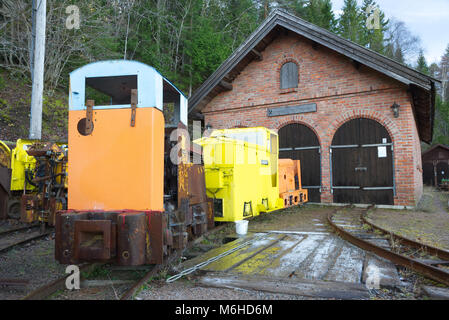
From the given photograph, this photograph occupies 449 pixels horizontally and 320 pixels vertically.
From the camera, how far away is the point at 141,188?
3.44m

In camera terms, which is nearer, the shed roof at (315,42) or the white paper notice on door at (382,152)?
the shed roof at (315,42)

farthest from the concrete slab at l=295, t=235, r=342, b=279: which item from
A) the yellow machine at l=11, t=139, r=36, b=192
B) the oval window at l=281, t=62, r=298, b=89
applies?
the oval window at l=281, t=62, r=298, b=89

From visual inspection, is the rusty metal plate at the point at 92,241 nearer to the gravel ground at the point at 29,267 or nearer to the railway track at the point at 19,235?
the gravel ground at the point at 29,267

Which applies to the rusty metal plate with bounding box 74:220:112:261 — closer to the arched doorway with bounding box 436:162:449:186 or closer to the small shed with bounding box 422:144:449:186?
the small shed with bounding box 422:144:449:186

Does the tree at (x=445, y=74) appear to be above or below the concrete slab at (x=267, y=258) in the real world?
above

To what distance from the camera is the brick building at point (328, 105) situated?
1020 cm

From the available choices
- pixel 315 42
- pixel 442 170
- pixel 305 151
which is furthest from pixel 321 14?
pixel 305 151

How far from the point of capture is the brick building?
1020 cm

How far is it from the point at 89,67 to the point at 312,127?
943cm

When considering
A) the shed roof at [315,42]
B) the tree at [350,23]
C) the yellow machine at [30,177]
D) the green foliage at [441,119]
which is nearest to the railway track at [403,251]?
the shed roof at [315,42]

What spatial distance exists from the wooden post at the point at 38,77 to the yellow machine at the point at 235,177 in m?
5.96

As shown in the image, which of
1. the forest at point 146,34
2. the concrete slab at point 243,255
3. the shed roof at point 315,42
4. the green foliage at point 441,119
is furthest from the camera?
the green foliage at point 441,119

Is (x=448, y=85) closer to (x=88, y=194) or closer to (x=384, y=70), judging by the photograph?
(x=384, y=70)

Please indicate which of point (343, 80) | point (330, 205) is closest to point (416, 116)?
point (343, 80)
